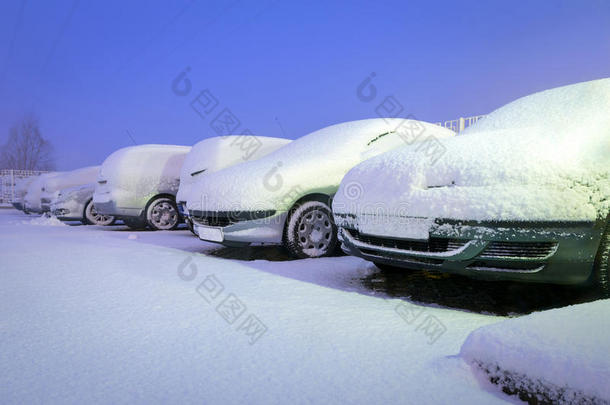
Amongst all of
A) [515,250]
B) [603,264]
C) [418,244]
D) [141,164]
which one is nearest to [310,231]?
[418,244]

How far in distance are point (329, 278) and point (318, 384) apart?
1.95m

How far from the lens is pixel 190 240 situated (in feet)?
21.7

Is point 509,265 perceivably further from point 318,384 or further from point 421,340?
point 318,384

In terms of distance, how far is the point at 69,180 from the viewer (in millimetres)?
11609

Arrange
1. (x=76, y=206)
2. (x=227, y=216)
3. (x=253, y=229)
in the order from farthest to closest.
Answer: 1. (x=76, y=206)
2. (x=227, y=216)
3. (x=253, y=229)

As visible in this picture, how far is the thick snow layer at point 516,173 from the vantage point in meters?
2.52

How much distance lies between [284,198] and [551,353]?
10.2 ft

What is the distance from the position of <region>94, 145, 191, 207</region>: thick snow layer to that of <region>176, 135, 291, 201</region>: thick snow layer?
1175 mm

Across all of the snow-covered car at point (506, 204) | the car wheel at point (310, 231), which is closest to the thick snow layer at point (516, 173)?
the snow-covered car at point (506, 204)

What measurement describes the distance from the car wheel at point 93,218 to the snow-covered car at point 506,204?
8.12 m

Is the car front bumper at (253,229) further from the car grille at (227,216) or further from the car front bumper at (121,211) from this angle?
the car front bumper at (121,211)

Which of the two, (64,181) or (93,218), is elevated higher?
(64,181)

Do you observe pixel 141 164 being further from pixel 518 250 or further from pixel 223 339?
pixel 518 250

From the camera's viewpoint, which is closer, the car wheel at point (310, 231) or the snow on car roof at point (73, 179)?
the car wheel at point (310, 231)
